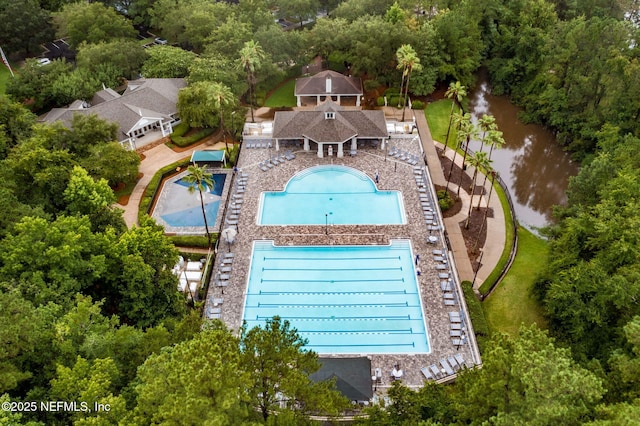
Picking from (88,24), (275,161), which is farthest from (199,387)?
(88,24)

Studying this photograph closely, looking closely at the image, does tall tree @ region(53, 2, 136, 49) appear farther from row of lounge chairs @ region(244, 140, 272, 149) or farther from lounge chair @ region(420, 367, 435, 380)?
lounge chair @ region(420, 367, 435, 380)

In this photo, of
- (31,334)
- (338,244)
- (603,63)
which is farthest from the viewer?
(603,63)

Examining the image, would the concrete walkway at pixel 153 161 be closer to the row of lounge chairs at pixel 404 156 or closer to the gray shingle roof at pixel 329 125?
the gray shingle roof at pixel 329 125

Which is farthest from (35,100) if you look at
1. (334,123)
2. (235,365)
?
(235,365)

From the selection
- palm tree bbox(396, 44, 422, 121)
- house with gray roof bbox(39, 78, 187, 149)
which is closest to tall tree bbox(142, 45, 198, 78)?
house with gray roof bbox(39, 78, 187, 149)

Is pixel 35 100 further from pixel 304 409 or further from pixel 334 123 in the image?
pixel 304 409

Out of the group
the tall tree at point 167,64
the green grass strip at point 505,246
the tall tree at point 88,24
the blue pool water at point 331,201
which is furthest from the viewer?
the tall tree at point 88,24

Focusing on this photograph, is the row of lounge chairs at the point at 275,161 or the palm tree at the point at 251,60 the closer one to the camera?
the row of lounge chairs at the point at 275,161

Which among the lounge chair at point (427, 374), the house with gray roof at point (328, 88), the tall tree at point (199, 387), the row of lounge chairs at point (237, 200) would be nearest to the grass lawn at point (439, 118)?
the house with gray roof at point (328, 88)
